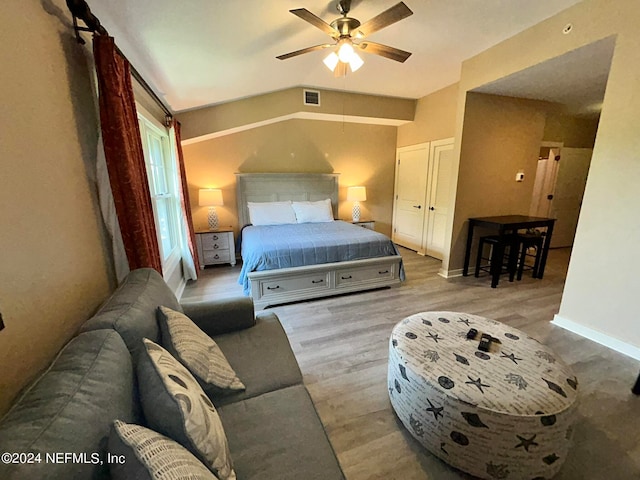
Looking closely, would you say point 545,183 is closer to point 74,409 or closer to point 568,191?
point 568,191

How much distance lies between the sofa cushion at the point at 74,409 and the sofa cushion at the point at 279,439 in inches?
15.4

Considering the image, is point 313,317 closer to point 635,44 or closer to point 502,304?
point 502,304

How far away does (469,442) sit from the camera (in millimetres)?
1231

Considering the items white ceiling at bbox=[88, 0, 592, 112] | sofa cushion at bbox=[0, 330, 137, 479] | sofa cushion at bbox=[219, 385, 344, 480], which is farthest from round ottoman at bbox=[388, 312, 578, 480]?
white ceiling at bbox=[88, 0, 592, 112]

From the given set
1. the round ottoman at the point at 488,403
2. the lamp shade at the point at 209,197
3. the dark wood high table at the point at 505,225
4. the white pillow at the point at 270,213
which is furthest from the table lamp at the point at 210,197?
the dark wood high table at the point at 505,225

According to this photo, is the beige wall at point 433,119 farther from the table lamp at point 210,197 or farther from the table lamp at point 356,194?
the table lamp at point 210,197

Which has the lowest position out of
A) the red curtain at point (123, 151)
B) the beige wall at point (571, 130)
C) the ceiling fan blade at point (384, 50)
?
the red curtain at point (123, 151)

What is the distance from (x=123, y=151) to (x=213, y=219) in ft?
9.85

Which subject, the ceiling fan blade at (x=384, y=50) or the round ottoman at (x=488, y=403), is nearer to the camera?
the round ottoman at (x=488, y=403)

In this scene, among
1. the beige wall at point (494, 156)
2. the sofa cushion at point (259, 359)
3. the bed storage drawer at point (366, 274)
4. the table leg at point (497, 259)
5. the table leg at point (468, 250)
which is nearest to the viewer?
the sofa cushion at point (259, 359)

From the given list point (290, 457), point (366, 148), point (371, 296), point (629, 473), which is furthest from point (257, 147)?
point (629, 473)

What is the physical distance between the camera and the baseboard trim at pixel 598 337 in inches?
85.5

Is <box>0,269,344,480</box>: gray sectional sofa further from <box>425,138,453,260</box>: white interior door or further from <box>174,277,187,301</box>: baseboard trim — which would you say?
<box>425,138,453,260</box>: white interior door

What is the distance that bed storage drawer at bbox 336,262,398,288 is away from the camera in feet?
10.5
